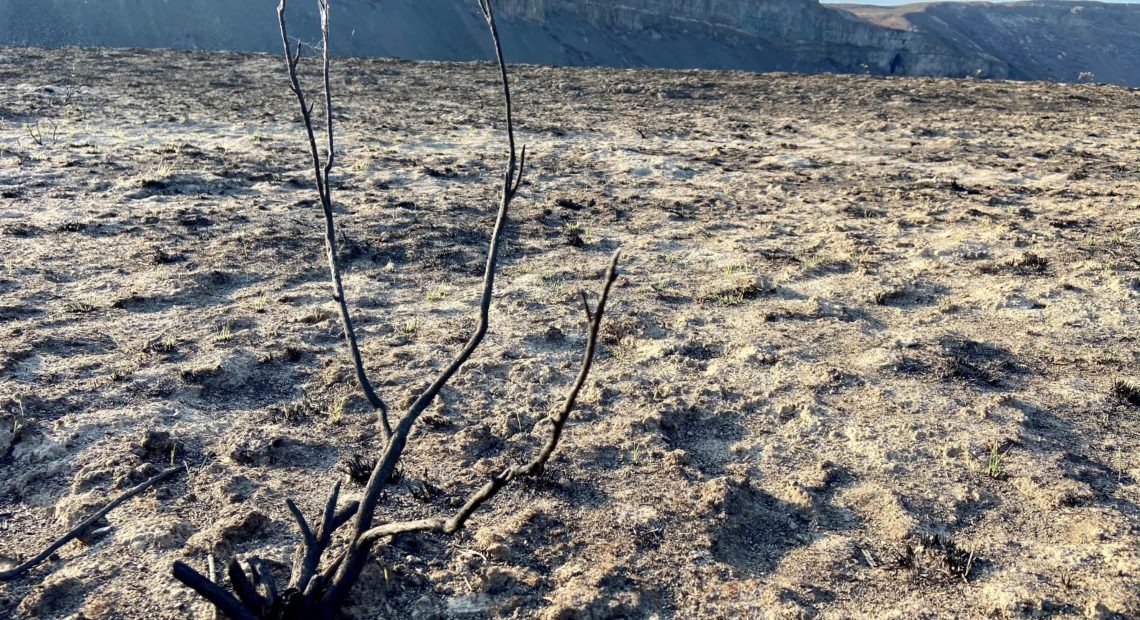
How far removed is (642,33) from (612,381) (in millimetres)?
84257

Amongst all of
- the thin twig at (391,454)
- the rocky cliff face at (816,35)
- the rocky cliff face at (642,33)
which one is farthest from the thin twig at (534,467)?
the rocky cliff face at (816,35)

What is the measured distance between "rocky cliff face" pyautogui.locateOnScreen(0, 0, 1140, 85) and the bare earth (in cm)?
3994

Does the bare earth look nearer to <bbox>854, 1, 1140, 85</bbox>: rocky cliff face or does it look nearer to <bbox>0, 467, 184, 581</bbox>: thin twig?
<bbox>0, 467, 184, 581</bbox>: thin twig

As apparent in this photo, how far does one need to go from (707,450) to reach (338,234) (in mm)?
5025

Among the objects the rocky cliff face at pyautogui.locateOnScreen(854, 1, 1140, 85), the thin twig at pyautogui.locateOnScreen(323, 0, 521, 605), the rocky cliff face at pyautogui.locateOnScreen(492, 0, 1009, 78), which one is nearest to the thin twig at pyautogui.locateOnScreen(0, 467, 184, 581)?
the thin twig at pyautogui.locateOnScreen(323, 0, 521, 605)

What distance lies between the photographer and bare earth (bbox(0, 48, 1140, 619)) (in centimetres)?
297

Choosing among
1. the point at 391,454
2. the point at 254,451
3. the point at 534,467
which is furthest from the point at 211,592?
the point at 254,451

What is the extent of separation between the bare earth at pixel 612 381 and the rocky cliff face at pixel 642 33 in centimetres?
3994

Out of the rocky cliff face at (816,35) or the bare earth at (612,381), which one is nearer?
the bare earth at (612,381)

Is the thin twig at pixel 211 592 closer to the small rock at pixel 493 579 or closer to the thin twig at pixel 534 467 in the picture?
the thin twig at pixel 534 467

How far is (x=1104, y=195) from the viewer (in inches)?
346

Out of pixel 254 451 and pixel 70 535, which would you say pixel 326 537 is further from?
pixel 254 451

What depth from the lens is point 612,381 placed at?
4.53 meters

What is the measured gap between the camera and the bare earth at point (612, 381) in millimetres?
2975
